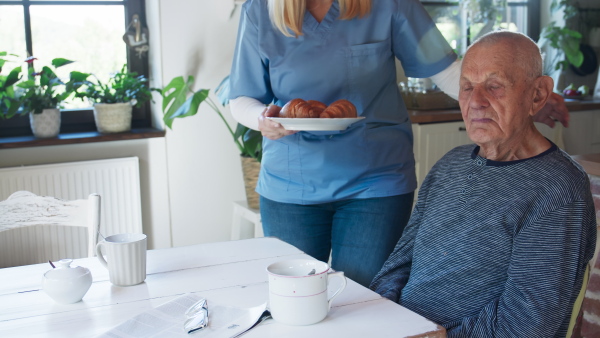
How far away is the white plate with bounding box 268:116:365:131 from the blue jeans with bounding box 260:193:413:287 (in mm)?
245

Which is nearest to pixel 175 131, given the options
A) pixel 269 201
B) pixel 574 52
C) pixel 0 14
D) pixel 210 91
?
pixel 210 91

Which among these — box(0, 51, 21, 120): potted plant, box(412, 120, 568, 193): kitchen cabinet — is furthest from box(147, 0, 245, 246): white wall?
box(412, 120, 568, 193): kitchen cabinet

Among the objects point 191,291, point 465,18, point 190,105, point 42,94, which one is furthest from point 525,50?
point 465,18

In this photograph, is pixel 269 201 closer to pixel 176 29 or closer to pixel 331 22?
pixel 331 22

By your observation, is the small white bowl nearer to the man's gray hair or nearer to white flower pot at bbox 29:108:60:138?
the man's gray hair

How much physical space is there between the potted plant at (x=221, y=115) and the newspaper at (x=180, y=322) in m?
1.67

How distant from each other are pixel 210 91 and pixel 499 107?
1924 mm

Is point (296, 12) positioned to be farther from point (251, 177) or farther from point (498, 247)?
point (251, 177)

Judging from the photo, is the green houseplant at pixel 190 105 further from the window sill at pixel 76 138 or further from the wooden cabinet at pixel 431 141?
the wooden cabinet at pixel 431 141

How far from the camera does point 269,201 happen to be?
180cm

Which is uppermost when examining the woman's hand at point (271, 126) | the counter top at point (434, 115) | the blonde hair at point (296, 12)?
the blonde hair at point (296, 12)

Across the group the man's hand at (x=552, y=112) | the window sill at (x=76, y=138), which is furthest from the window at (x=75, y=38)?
the man's hand at (x=552, y=112)

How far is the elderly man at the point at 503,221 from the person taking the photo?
122 centimetres

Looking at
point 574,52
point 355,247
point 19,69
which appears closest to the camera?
point 355,247
